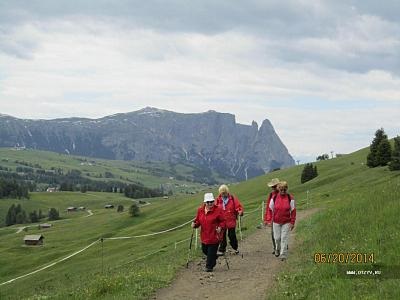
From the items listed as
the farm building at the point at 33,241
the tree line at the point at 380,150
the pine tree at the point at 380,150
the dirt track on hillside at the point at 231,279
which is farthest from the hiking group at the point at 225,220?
the farm building at the point at 33,241

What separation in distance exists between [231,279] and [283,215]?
3380 mm

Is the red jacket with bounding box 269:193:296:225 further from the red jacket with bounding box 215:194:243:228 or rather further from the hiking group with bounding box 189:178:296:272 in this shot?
the red jacket with bounding box 215:194:243:228

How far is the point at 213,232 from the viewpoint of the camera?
18562mm

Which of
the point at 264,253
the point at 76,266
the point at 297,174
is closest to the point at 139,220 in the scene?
the point at 297,174

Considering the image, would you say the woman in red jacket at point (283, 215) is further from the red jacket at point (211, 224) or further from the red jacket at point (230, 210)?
the red jacket at point (211, 224)

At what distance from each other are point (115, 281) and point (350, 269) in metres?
8.05

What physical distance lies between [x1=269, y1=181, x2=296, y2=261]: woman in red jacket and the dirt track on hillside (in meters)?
0.81

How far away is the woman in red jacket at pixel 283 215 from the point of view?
19.2 meters

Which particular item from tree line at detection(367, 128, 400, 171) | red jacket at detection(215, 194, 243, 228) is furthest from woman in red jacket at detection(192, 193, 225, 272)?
tree line at detection(367, 128, 400, 171)

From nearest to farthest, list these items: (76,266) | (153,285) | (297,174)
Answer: (153,285) → (76,266) → (297,174)

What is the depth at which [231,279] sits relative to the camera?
17297 millimetres

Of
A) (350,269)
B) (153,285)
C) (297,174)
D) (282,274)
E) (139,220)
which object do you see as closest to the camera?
(350,269)

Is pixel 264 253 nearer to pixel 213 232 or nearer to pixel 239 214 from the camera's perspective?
pixel 239 214

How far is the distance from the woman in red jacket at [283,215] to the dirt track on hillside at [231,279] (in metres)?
0.81
